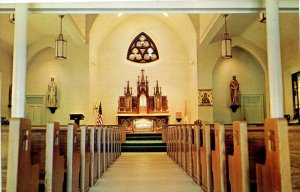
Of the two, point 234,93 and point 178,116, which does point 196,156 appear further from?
point 178,116

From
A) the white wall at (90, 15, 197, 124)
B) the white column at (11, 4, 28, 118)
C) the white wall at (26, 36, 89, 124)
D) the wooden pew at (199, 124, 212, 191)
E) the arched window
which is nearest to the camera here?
the wooden pew at (199, 124, 212, 191)

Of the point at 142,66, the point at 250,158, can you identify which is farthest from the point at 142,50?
the point at 250,158

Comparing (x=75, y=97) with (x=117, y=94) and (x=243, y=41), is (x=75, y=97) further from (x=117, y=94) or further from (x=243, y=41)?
(x=243, y=41)

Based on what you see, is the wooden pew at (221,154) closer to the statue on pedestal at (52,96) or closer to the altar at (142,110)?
the statue on pedestal at (52,96)

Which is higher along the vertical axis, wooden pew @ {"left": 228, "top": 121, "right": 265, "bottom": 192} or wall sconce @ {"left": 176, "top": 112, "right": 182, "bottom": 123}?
wall sconce @ {"left": 176, "top": 112, "right": 182, "bottom": 123}

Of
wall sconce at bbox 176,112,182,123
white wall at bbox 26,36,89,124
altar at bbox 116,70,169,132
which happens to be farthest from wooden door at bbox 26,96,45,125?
wall sconce at bbox 176,112,182,123

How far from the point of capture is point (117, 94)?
13633mm

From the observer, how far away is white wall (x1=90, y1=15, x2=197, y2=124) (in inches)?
535

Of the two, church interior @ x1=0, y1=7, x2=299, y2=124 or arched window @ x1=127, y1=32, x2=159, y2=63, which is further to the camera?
arched window @ x1=127, y1=32, x2=159, y2=63

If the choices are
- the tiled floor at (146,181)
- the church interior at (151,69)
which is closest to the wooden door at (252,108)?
the church interior at (151,69)

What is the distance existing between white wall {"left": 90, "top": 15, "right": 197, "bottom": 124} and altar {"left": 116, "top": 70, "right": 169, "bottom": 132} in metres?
0.44

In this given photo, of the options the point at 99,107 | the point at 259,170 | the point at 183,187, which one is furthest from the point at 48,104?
the point at 259,170

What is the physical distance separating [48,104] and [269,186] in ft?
34.8

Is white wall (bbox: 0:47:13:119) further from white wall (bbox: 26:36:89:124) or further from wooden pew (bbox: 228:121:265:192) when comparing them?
wooden pew (bbox: 228:121:265:192)
